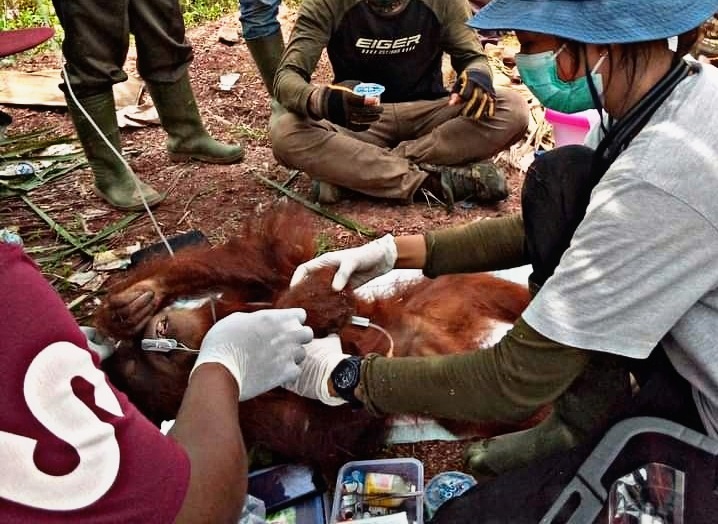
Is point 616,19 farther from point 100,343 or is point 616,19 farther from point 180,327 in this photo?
point 100,343

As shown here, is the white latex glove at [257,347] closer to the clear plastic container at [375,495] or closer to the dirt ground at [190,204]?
the clear plastic container at [375,495]

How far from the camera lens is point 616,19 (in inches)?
51.6

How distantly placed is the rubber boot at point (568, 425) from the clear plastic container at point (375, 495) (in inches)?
7.7

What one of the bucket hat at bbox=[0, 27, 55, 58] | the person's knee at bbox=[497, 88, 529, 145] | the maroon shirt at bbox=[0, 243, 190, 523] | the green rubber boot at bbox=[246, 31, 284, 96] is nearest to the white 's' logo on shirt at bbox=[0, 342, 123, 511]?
the maroon shirt at bbox=[0, 243, 190, 523]

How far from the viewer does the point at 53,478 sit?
2.98 feet

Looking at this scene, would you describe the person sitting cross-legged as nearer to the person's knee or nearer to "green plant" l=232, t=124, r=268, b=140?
the person's knee

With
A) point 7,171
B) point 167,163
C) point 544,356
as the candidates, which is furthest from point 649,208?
point 7,171

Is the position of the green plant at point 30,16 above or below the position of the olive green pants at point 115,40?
below

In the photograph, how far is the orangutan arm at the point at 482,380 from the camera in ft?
4.75

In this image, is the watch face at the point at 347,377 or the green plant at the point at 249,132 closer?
the watch face at the point at 347,377

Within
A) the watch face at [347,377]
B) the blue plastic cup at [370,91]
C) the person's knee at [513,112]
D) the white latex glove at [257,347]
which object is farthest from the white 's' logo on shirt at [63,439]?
the person's knee at [513,112]

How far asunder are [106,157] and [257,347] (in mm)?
2115

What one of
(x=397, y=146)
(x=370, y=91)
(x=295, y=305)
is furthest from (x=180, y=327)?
(x=397, y=146)

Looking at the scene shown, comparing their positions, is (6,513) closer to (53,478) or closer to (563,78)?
(53,478)
